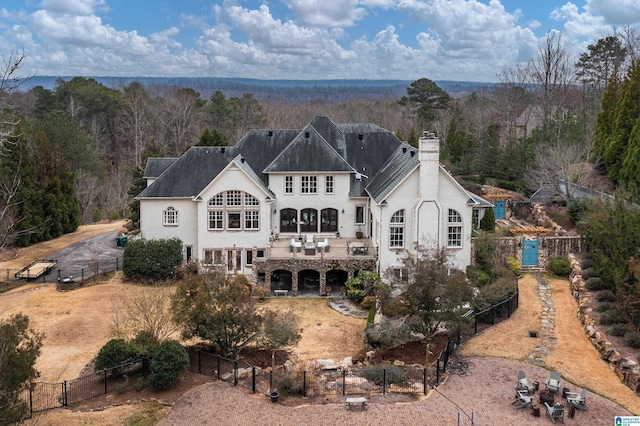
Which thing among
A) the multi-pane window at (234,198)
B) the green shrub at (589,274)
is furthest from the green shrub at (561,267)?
the multi-pane window at (234,198)

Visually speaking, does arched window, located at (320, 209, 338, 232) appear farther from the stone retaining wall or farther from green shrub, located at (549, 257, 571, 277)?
the stone retaining wall

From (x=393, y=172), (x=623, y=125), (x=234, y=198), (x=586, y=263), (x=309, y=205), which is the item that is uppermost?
(x=623, y=125)

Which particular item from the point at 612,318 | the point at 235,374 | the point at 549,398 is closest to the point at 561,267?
the point at 612,318

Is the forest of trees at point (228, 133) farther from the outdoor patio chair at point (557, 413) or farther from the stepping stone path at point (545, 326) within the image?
the outdoor patio chair at point (557, 413)

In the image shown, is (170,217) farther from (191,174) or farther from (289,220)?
(289,220)

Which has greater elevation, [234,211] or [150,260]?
[234,211]

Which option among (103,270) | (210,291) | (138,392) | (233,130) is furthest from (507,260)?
(233,130)

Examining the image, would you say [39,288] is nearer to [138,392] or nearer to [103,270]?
[103,270]
